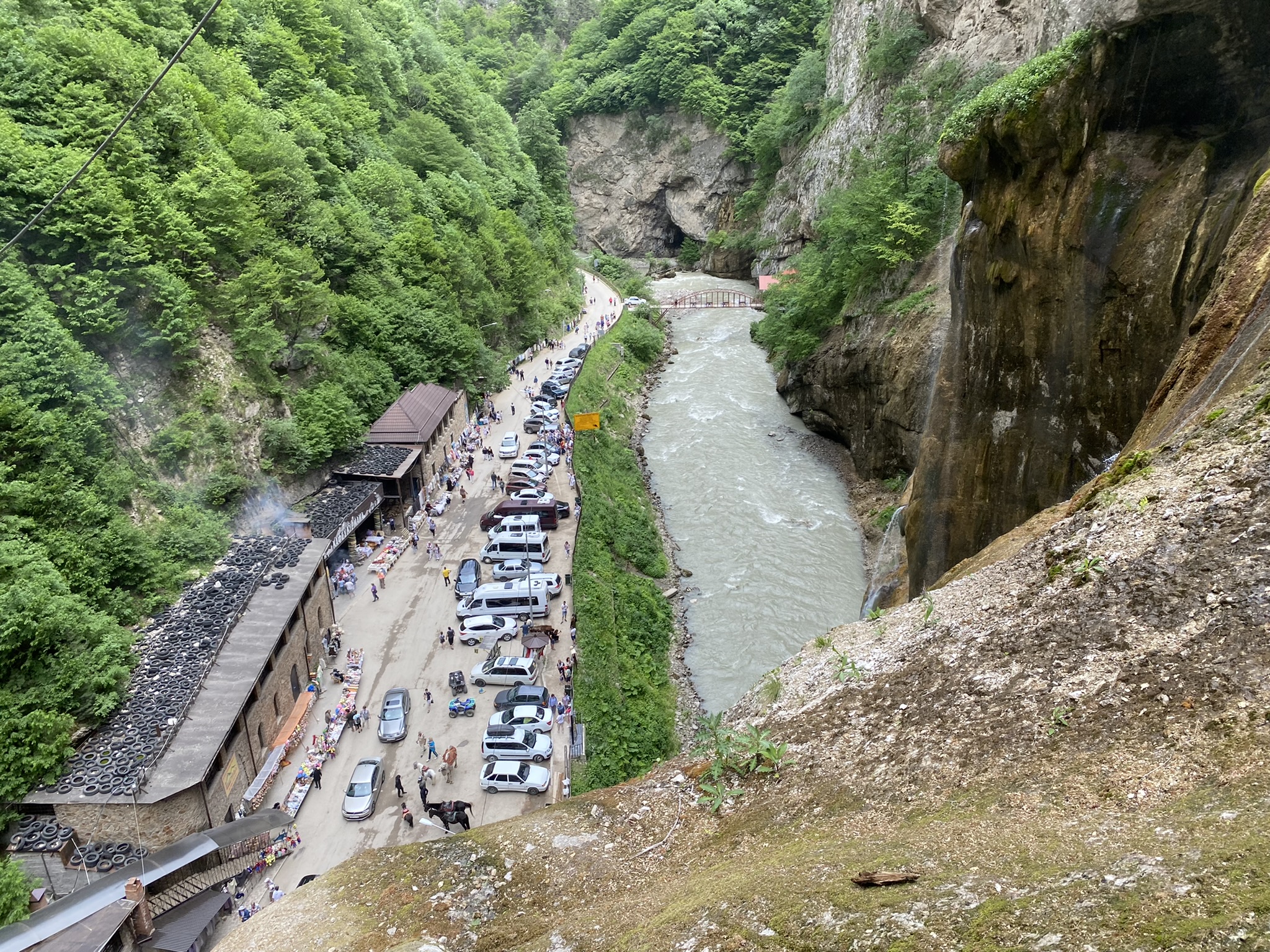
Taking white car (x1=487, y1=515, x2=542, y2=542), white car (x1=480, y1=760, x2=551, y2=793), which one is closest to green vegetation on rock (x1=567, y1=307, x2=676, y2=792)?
white car (x1=480, y1=760, x2=551, y2=793)

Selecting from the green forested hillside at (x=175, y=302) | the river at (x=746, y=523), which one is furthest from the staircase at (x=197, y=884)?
the river at (x=746, y=523)

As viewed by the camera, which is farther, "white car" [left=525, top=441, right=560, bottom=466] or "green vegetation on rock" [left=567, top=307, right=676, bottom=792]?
"white car" [left=525, top=441, right=560, bottom=466]

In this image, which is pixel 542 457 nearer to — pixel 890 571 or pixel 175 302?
pixel 175 302

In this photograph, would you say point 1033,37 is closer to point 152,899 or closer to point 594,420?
point 594,420

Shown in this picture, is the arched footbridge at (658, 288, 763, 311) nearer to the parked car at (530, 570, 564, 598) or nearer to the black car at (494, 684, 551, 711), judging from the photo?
the parked car at (530, 570, 564, 598)

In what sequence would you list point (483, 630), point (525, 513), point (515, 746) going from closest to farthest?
1. point (515, 746)
2. point (483, 630)
3. point (525, 513)

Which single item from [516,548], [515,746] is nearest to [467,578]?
[516,548]

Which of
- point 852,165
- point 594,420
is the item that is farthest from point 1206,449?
point 852,165
